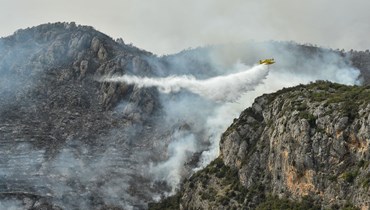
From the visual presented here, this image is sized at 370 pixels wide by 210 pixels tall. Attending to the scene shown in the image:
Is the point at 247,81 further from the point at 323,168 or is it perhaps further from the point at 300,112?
the point at 323,168

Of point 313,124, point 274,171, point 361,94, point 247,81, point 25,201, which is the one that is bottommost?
point 25,201

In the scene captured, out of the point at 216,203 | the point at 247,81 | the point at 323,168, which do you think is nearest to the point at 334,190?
the point at 323,168

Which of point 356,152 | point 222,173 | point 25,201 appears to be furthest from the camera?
point 25,201

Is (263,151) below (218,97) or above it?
below

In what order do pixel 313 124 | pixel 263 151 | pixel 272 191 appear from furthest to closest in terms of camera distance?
pixel 263 151 → pixel 272 191 → pixel 313 124

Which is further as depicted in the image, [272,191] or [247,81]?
[247,81]

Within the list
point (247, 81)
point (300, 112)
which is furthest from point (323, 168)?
point (247, 81)
